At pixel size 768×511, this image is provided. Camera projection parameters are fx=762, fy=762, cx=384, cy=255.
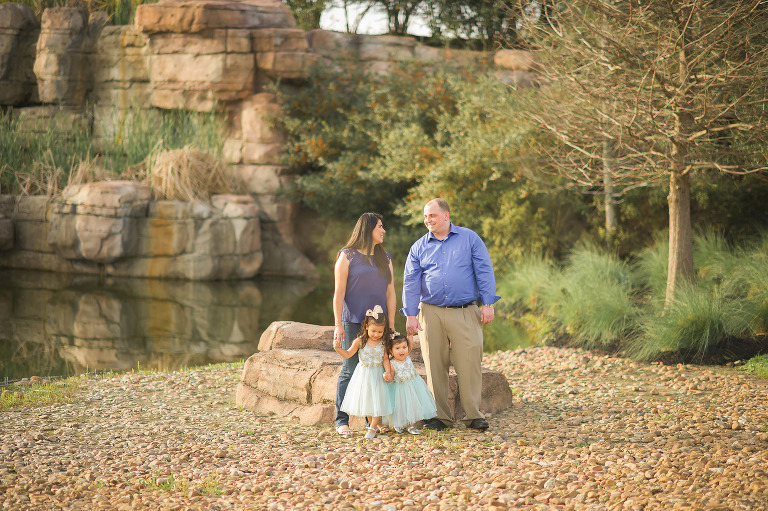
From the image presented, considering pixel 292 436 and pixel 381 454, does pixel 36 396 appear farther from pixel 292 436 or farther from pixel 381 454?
pixel 381 454

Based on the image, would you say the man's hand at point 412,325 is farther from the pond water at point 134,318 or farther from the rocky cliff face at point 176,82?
the rocky cliff face at point 176,82

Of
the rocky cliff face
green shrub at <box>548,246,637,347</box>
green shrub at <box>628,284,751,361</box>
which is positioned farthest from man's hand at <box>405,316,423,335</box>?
the rocky cliff face

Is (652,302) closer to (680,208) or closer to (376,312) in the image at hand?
(680,208)

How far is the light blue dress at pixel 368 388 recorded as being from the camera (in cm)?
504

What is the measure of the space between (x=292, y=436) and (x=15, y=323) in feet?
23.1

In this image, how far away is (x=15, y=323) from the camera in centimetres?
1062

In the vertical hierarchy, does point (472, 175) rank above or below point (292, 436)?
above

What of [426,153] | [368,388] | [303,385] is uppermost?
[426,153]

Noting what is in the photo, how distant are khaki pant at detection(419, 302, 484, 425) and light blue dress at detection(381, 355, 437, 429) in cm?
20

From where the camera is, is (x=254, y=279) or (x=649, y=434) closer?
(x=649, y=434)

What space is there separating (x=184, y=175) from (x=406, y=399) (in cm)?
1146

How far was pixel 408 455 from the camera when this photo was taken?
15.3 ft

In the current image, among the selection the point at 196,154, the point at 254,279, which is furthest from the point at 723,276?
the point at 196,154

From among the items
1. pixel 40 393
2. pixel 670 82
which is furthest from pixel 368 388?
pixel 670 82
